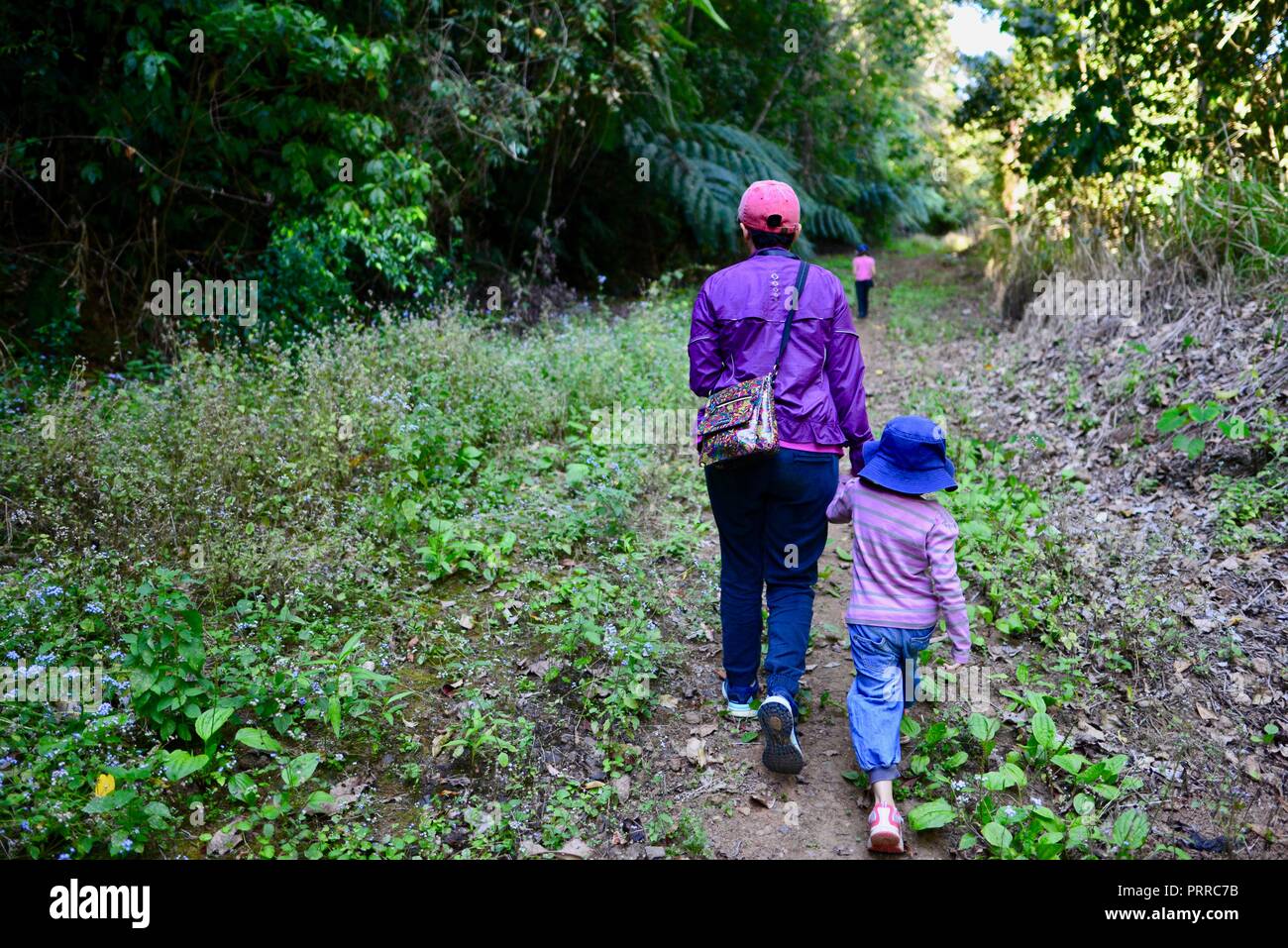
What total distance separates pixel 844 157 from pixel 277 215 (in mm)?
16100

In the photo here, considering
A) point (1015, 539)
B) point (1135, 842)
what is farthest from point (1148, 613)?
point (1135, 842)

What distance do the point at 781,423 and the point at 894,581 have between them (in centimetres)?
75

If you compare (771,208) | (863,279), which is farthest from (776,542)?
(863,279)

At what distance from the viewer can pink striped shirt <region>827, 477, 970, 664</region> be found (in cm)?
328

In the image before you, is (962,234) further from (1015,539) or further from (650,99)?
(1015,539)

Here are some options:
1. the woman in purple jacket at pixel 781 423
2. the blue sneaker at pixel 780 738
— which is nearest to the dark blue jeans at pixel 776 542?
the woman in purple jacket at pixel 781 423

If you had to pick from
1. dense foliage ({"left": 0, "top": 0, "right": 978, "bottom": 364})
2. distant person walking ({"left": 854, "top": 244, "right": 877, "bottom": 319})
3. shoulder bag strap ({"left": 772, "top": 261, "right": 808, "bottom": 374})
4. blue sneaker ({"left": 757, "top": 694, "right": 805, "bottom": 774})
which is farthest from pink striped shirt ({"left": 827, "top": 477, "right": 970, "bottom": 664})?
distant person walking ({"left": 854, "top": 244, "right": 877, "bottom": 319})

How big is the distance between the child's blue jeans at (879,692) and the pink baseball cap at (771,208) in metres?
1.66

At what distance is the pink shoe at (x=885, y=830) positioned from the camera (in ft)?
10.2

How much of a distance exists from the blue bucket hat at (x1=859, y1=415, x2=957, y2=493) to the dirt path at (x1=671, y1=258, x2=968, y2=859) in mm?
1258

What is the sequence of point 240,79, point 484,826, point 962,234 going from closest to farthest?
point 484,826 < point 240,79 < point 962,234

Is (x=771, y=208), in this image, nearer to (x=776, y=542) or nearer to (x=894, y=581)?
(x=776, y=542)

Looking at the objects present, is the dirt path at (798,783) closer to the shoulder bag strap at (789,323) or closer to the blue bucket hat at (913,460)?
the blue bucket hat at (913,460)

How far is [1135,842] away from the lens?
3.05 m
